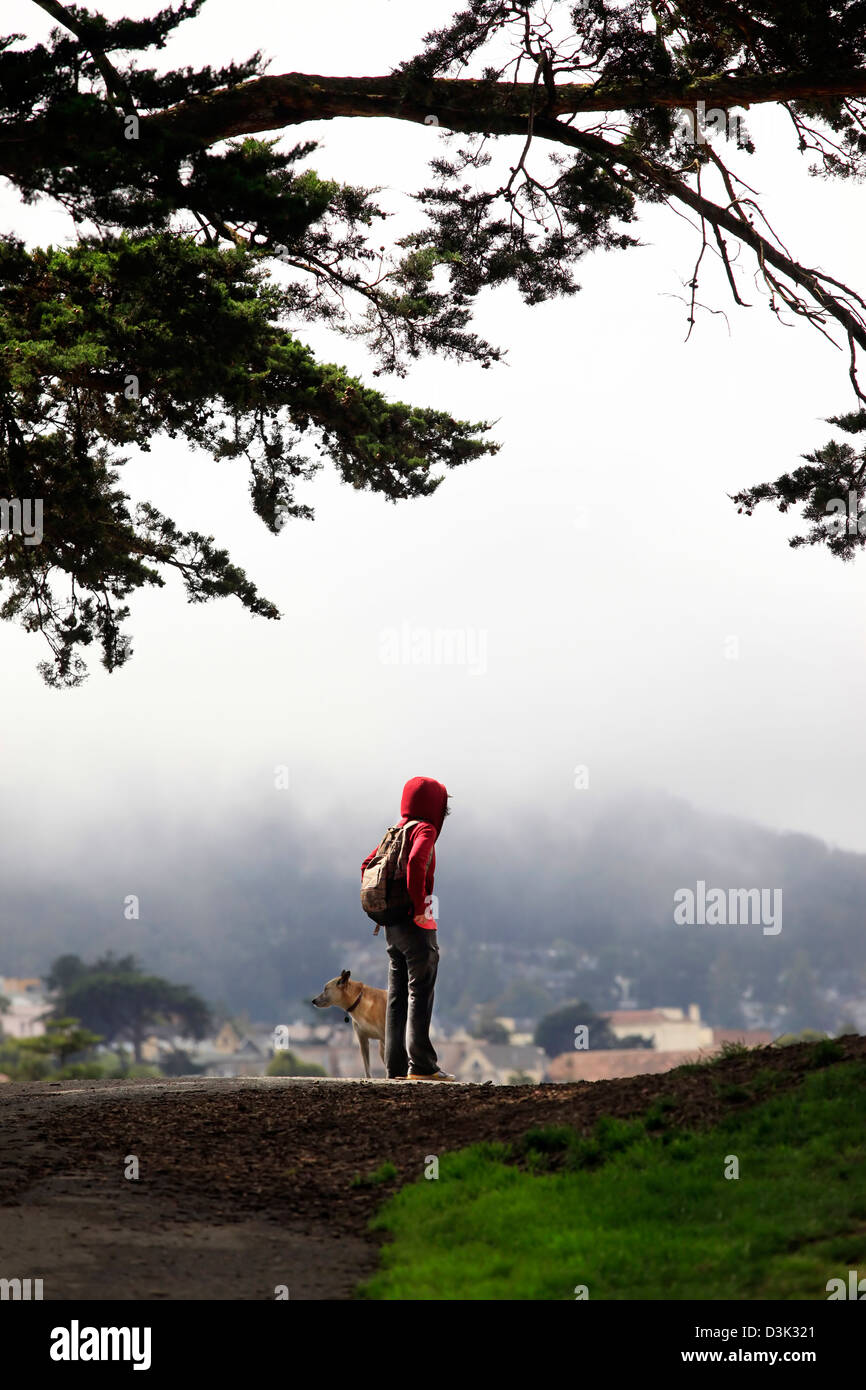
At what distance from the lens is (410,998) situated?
435 inches

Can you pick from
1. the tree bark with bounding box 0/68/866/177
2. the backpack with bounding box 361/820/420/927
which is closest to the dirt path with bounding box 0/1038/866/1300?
the backpack with bounding box 361/820/420/927

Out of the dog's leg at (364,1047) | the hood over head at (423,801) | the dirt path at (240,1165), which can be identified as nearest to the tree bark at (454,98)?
the hood over head at (423,801)

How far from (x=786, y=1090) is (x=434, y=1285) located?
3.01 metres

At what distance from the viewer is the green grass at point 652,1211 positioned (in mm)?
5375

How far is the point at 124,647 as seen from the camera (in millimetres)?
16422

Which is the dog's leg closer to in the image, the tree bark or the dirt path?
the dirt path

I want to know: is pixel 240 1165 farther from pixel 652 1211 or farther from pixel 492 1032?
pixel 492 1032

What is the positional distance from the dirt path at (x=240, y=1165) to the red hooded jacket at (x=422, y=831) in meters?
1.73

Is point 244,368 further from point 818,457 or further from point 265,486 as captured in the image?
point 818,457

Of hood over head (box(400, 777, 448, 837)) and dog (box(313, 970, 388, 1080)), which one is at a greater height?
hood over head (box(400, 777, 448, 837))

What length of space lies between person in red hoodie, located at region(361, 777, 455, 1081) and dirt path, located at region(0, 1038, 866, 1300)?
2.66ft

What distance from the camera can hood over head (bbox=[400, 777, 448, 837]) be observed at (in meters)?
11.2
